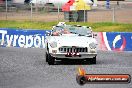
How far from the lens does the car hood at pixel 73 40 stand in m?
17.3

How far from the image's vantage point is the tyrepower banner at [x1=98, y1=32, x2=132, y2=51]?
25484mm

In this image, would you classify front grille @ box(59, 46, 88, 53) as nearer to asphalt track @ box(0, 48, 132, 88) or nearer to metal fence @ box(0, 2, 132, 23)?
asphalt track @ box(0, 48, 132, 88)

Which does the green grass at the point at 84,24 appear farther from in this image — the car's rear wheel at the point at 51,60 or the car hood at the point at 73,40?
the car's rear wheel at the point at 51,60

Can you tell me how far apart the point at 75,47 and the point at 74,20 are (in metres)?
22.8

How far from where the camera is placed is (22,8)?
147 ft

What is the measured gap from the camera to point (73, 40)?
17641 millimetres

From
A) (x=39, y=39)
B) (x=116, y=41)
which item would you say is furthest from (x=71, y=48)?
(x=39, y=39)

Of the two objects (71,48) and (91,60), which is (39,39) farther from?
(71,48)

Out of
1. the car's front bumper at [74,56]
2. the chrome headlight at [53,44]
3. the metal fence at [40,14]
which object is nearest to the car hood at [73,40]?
the chrome headlight at [53,44]

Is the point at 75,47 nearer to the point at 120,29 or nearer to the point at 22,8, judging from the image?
the point at 120,29

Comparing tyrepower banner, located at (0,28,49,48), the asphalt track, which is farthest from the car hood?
tyrepower banner, located at (0,28,49,48)

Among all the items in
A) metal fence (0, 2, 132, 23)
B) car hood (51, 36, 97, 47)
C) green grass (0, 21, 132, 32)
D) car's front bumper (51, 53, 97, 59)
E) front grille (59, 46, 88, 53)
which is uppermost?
car hood (51, 36, 97, 47)

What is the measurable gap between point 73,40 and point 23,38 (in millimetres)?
10273

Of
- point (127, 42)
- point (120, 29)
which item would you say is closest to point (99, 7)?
point (120, 29)
